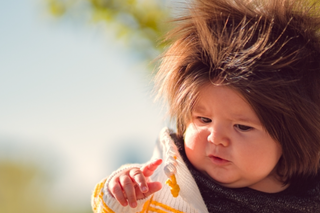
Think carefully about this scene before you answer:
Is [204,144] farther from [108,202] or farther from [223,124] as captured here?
[108,202]

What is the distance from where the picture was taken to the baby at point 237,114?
936 mm

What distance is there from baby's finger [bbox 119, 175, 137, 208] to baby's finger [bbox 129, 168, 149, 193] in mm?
15

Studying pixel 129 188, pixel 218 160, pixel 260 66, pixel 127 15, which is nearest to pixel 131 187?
pixel 129 188

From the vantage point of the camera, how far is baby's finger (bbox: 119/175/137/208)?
2.82 feet

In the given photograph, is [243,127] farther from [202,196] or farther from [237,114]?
[202,196]

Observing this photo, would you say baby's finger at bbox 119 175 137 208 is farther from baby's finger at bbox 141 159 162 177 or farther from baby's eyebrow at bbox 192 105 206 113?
baby's eyebrow at bbox 192 105 206 113

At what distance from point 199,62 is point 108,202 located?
0.43 metres

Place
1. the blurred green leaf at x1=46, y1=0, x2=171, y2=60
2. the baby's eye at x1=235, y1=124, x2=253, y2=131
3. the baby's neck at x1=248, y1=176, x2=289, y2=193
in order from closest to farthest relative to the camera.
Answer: the baby's eye at x1=235, y1=124, x2=253, y2=131 → the baby's neck at x1=248, y1=176, x2=289, y2=193 → the blurred green leaf at x1=46, y1=0, x2=171, y2=60

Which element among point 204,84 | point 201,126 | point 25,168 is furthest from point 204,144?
point 25,168

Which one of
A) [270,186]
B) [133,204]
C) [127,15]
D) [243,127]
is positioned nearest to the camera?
[133,204]

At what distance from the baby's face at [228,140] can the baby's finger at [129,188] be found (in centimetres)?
21

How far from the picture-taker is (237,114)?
0.94m

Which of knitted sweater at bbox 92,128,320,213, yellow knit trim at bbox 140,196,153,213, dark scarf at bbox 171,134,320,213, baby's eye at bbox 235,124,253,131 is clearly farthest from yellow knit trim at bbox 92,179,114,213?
baby's eye at bbox 235,124,253,131

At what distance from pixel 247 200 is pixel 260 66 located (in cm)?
37
